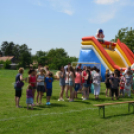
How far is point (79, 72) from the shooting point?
983 centimetres

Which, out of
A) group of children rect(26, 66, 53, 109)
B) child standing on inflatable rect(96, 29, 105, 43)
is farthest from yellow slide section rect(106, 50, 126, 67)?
group of children rect(26, 66, 53, 109)

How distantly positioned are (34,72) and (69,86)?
1.84 m

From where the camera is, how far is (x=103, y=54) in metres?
17.3

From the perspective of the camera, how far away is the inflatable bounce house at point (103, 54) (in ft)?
56.5

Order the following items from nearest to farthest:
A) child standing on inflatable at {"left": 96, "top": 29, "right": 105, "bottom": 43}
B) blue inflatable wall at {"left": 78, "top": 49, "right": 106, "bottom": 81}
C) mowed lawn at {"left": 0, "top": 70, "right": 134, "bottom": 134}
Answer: mowed lawn at {"left": 0, "top": 70, "right": 134, "bottom": 134}
blue inflatable wall at {"left": 78, "top": 49, "right": 106, "bottom": 81}
child standing on inflatable at {"left": 96, "top": 29, "right": 105, "bottom": 43}

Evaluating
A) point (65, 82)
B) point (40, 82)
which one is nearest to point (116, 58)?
point (65, 82)

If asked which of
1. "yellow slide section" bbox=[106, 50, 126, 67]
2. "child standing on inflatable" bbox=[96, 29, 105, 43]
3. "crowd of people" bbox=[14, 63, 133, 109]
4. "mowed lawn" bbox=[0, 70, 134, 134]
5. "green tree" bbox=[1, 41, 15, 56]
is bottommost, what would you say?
"mowed lawn" bbox=[0, 70, 134, 134]

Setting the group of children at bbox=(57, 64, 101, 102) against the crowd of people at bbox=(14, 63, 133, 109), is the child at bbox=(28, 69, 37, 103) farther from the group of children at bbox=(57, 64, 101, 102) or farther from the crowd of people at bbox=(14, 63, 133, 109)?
the group of children at bbox=(57, 64, 101, 102)

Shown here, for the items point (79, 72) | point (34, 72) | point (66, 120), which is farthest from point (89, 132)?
point (79, 72)

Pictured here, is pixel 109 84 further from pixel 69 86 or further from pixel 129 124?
pixel 129 124

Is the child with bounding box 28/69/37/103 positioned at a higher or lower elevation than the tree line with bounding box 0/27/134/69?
lower

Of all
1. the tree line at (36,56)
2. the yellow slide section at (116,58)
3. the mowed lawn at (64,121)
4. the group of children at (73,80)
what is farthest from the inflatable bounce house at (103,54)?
the tree line at (36,56)

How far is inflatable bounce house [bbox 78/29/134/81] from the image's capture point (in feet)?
56.5

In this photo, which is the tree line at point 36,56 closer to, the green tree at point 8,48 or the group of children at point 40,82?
the green tree at point 8,48
